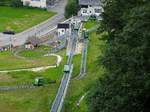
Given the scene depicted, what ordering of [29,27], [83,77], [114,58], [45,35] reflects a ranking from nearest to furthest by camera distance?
1. [114,58]
2. [83,77]
3. [45,35]
4. [29,27]

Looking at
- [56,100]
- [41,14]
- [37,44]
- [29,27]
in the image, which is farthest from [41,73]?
[41,14]

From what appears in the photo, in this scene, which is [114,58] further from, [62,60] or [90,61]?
[62,60]

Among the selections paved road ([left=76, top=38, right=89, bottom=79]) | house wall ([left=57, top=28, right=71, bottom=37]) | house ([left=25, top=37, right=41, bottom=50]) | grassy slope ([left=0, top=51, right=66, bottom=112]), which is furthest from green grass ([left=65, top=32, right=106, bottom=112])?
house wall ([left=57, top=28, right=71, bottom=37])

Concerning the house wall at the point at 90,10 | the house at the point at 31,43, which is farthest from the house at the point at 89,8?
the house at the point at 31,43

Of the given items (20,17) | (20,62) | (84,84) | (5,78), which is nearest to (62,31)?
(20,17)

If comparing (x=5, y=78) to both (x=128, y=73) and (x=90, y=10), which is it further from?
(x=90, y=10)

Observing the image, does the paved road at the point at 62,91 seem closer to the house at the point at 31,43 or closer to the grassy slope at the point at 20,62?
the grassy slope at the point at 20,62

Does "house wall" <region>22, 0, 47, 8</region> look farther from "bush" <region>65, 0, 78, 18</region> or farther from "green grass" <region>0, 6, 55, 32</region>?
"bush" <region>65, 0, 78, 18</region>
